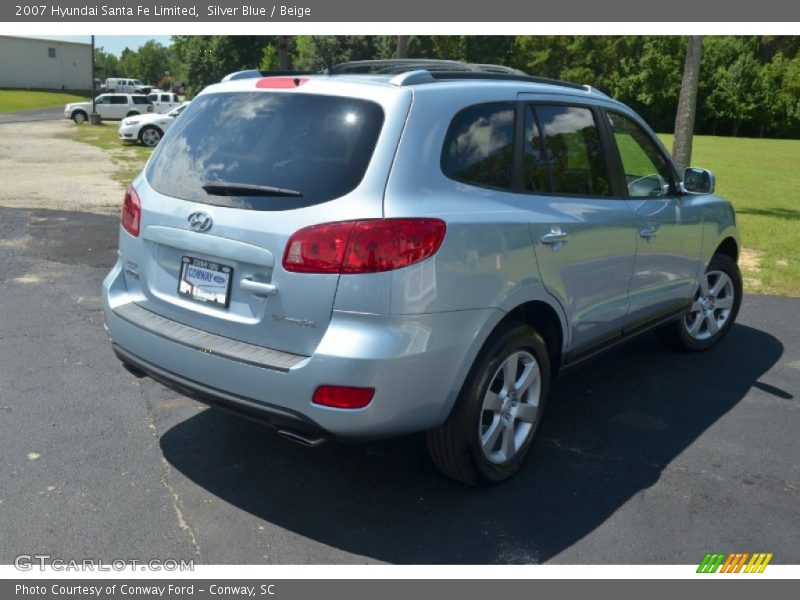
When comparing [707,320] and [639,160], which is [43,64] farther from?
[639,160]

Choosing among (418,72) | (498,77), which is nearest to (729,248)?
(498,77)

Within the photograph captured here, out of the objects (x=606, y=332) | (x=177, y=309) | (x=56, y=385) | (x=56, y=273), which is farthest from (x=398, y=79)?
(x=56, y=273)

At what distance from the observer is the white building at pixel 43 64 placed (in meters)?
73.7

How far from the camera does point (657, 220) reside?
15.9 feet

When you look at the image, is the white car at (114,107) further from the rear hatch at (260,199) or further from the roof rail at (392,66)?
the rear hatch at (260,199)

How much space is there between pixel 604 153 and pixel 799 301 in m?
4.44

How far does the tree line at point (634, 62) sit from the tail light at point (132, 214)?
52.3 meters

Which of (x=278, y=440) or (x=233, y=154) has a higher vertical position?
(x=233, y=154)

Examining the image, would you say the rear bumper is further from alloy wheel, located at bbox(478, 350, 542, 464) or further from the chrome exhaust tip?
alloy wheel, located at bbox(478, 350, 542, 464)

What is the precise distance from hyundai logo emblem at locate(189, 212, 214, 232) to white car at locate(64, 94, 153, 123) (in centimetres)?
3858

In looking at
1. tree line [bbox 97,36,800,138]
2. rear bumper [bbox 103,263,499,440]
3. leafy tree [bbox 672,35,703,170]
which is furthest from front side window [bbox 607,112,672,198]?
tree line [bbox 97,36,800,138]

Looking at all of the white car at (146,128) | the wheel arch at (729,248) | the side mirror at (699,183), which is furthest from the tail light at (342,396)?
the white car at (146,128)

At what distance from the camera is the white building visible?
73681 millimetres
